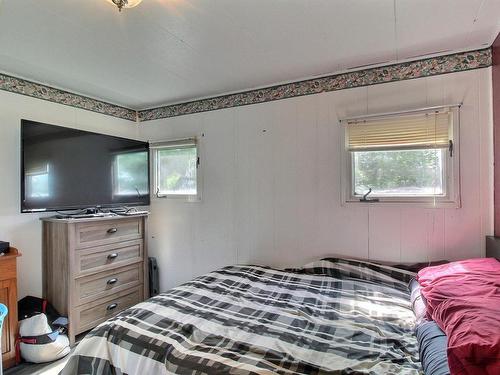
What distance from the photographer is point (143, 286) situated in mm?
3004

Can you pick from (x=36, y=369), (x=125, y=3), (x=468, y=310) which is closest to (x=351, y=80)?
(x=125, y=3)

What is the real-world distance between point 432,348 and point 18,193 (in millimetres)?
3021

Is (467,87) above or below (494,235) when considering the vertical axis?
above

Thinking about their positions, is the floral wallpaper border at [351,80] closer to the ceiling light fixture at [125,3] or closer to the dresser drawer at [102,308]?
the ceiling light fixture at [125,3]

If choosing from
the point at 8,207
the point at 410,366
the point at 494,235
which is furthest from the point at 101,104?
the point at 494,235

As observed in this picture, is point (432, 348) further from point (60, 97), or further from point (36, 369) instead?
point (60, 97)

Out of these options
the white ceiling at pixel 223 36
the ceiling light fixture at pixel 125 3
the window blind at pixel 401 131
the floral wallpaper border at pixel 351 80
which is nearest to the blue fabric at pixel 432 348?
the window blind at pixel 401 131

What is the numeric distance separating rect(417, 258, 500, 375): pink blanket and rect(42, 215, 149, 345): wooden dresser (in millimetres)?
2528

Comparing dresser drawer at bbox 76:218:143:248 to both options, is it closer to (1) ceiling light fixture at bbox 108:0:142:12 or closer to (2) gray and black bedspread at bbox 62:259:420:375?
(2) gray and black bedspread at bbox 62:259:420:375

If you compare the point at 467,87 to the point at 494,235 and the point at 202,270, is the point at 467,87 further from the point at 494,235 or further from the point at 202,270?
the point at 202,270

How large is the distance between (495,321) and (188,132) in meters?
2.86

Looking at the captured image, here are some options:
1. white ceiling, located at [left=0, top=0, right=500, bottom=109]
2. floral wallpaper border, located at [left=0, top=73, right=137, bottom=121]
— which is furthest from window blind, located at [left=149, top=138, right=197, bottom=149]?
white ceiling, located at [left=0, top=0, right=500, bottom=109]

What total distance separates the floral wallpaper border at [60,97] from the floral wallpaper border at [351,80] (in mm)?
614

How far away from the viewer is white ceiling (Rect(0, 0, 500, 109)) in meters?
1.53
